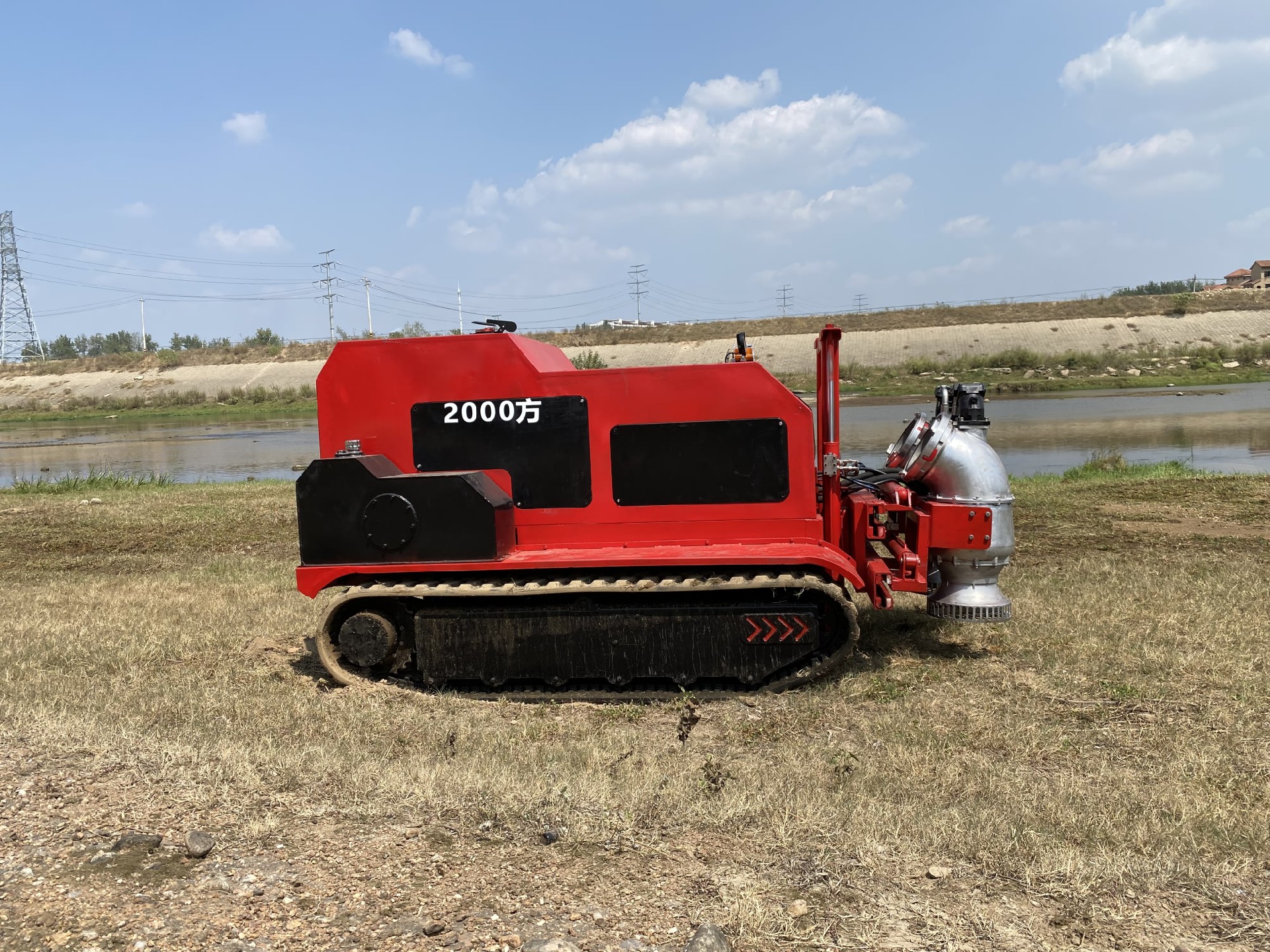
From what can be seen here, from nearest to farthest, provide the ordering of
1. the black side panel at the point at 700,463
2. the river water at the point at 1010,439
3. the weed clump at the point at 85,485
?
the black side panel at the point at 700,463, the weed clump at the point at 85,485, the river water at the point at 1010,439

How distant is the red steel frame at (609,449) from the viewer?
5.99 metres

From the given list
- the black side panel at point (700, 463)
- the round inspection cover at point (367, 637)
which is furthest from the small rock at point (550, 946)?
the black side panel at point (700, 463)

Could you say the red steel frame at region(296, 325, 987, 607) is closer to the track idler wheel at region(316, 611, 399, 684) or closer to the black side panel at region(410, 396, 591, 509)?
the black side panel at region(410, 396, 591, 509)

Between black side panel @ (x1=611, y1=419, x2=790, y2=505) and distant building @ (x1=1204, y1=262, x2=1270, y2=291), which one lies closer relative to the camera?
black side panel @ (x1=611, y1=419, x2=790, y2=505)

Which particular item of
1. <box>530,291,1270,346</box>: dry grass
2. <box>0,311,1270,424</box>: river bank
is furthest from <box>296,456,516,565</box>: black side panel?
<box>530,291,1270,346</box>: dry grass

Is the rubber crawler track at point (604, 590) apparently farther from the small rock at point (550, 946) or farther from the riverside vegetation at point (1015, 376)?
the riverside vegetation at point (1015, 376)

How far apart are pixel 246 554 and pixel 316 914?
8861 millimetres

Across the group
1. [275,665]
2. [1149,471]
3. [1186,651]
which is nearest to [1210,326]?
[1149,471]

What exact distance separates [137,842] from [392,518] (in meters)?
2.52

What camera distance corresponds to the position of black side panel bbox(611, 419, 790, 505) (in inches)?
237

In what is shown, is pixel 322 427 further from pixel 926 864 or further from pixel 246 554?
pixel 246 554

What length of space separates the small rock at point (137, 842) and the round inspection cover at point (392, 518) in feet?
7.88

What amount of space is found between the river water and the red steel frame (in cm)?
1266

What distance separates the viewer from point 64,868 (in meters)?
3.61
